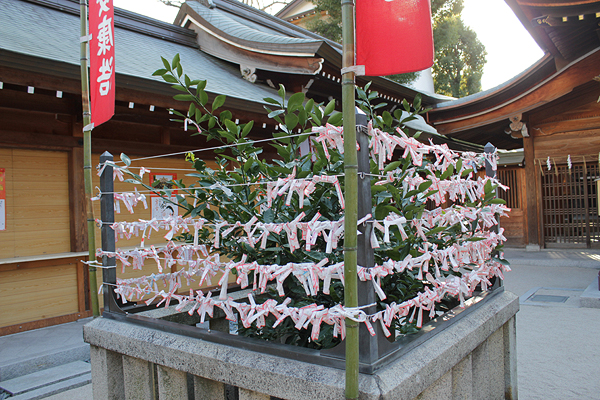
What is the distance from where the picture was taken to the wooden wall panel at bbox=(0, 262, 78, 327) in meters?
4.34

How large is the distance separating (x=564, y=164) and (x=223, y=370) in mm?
10128

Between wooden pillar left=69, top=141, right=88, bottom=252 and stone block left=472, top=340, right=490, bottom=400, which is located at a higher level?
wooden pillar left=69, top=141, right=88, bottom=252

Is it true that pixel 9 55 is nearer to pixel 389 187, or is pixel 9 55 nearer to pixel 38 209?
pixel 38 209

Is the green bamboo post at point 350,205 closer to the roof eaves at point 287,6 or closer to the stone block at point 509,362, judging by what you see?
the stone block at point 509,362

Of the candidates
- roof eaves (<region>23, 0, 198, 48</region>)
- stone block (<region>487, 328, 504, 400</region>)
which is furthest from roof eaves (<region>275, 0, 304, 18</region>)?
stone block (<region>487, 328, 504, 400</region>)

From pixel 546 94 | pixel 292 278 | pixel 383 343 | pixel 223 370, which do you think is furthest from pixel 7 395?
pixel 546 94

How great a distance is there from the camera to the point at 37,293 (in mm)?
4547

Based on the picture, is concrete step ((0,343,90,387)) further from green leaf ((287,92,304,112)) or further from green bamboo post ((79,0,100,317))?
green leaf ((287,92,304,112))

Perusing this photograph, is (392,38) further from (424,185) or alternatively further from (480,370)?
(480,370)

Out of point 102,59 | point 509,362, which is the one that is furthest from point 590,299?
point 102,59

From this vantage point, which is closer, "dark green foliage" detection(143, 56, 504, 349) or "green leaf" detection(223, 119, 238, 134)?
"dark green foliage" detection(143, 56, 504, 349)

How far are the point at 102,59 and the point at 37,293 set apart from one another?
3.23 m

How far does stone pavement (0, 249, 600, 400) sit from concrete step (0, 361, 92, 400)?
0.07m

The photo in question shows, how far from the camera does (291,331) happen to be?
187 centimetres
